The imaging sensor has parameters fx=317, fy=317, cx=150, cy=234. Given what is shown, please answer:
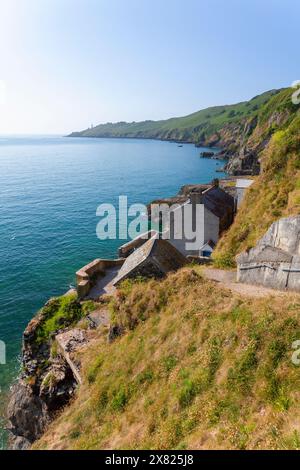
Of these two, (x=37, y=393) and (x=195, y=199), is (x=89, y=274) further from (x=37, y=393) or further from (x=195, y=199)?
(x=195, y=199)

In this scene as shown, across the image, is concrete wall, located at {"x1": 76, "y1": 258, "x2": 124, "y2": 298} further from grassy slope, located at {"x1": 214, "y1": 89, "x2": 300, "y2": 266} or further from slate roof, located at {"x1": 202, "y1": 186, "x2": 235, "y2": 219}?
grassy slope, located at {"x1": 214, "y1": 89, "x2": 300, "y2": 266}

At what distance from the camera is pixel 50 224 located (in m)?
52.5

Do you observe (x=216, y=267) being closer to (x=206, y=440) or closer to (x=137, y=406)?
(x=137, y=406)

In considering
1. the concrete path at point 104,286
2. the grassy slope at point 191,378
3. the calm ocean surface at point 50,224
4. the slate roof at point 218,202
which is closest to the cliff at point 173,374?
the grassy slope at point 191,378

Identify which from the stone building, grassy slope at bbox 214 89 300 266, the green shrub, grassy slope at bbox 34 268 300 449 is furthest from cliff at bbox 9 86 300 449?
the stone building

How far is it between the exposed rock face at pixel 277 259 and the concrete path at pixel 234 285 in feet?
1.29

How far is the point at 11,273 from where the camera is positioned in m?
34.8

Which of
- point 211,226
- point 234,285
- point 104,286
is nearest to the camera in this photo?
point 234,285

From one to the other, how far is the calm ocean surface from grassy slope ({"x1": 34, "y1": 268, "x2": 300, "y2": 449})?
11.8 metres

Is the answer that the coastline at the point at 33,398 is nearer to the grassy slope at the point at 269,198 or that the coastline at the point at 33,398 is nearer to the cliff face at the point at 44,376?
the cliff face at the point at 44,376

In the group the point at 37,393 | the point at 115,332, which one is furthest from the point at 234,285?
the point at 37,393

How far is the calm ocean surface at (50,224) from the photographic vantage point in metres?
29.4

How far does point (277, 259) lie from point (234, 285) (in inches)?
106
